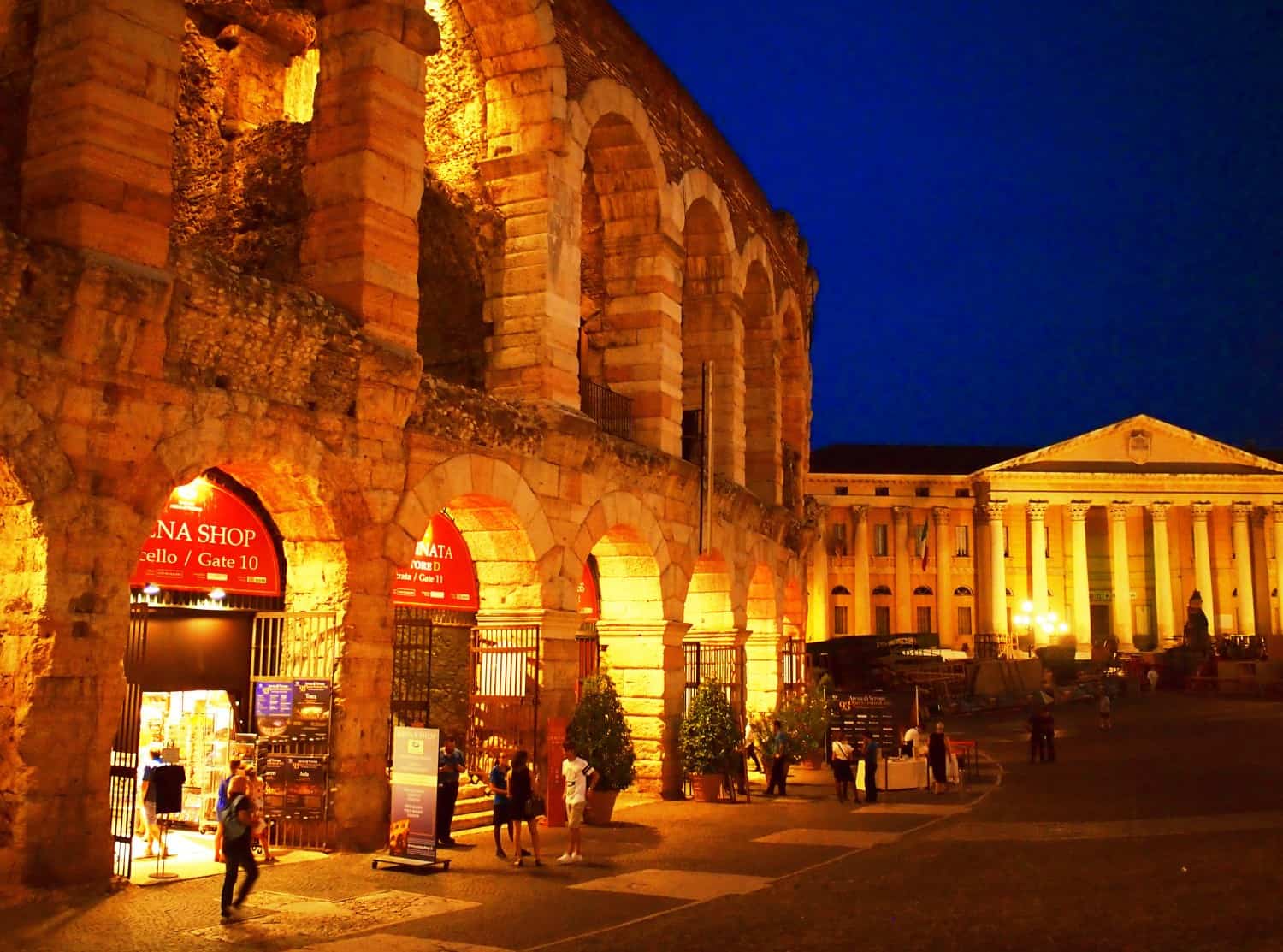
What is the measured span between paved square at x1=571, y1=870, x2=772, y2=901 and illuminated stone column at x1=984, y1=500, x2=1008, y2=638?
59.9 meters

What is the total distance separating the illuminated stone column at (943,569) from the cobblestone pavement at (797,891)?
2090 inches

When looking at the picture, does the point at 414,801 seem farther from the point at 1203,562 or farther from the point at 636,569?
the point at 1203,562

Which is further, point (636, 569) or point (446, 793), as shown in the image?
point (636, 569)

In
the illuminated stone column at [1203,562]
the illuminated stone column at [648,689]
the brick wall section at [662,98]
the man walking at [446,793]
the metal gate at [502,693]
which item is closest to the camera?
the man walking at [446,793]

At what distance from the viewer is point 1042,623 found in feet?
225

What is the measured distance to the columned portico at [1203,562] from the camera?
68.2m

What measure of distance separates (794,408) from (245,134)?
16725mm

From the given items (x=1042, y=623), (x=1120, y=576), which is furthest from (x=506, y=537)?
(x=1120, y=576)

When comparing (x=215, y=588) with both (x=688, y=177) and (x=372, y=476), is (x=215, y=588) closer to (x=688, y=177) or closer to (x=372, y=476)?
(x=372, y=476)

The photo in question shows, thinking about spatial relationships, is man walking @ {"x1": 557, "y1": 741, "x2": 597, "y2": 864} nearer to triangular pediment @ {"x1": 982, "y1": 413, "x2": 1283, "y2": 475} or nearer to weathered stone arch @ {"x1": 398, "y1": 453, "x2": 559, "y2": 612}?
weathered stone arch @ {"x1": 398, "y1": 453, "x2": 559, "y2": 612}

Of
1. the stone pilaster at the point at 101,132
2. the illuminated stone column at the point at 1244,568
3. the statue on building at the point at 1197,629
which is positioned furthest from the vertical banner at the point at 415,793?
the illuminated stone column at the point at 1244,568

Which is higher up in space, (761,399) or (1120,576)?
(761,399)

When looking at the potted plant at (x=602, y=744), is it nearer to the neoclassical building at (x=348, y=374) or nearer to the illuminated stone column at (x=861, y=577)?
the neoclassical building at (x=348, y=374)

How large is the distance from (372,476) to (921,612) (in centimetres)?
6188
